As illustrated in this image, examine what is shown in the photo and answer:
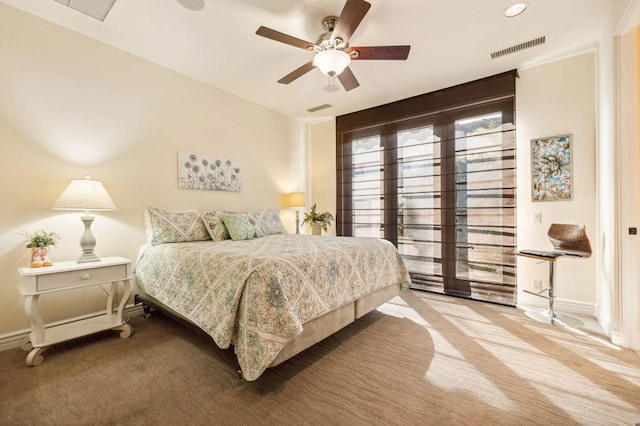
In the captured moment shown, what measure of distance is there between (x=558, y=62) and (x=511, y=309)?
2829 mm

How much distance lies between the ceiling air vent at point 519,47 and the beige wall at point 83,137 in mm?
3439

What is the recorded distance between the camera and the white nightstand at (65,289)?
200 cm

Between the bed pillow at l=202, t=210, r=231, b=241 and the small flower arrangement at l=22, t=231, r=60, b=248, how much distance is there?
49.8 inches

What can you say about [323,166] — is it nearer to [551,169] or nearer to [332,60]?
[332,60]

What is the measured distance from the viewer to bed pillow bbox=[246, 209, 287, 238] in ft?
11.2

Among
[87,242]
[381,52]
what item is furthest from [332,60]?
[87,242]

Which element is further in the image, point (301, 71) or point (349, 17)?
point (301, 71)

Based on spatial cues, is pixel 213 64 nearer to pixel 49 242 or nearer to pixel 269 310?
pixel 49 242

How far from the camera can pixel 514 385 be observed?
1.73 metres

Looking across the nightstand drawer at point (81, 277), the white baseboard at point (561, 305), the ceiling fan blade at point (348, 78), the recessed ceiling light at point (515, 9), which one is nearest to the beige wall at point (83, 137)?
the nightstand drawer at point (81, 277)

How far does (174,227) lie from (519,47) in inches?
161

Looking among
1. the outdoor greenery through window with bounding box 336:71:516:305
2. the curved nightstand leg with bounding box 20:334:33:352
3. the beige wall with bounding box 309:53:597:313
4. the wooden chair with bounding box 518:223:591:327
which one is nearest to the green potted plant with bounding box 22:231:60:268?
the curved nightstand leg with bounding box 20:334:33:352

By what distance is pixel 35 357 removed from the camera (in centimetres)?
199

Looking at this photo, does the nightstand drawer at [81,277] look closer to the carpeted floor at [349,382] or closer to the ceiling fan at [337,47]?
the carpeted floor at [349,382]
